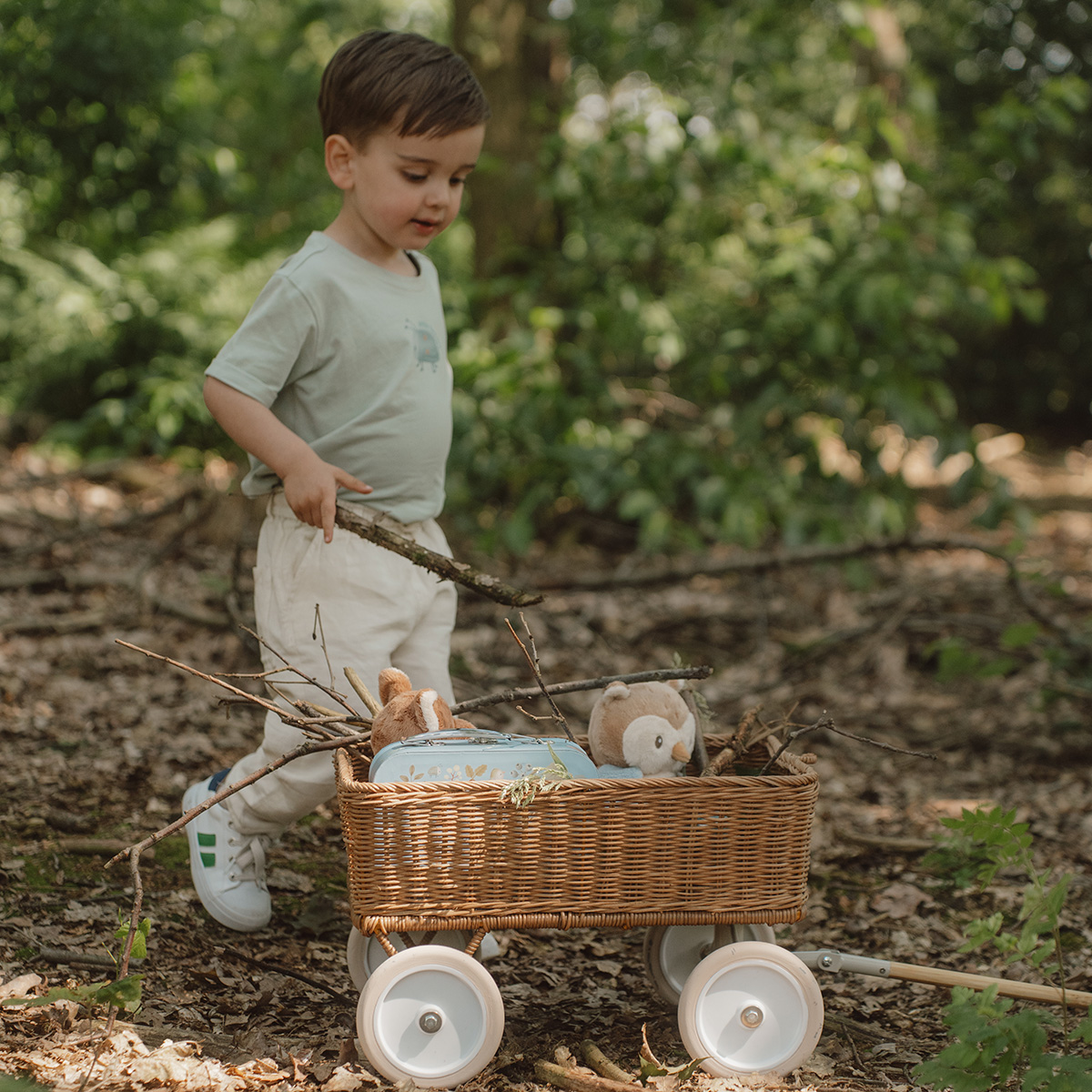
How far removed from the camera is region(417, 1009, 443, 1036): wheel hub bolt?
189 cm

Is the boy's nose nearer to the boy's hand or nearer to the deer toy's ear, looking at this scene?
the boy's hand

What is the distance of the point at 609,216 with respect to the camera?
19.4 ft

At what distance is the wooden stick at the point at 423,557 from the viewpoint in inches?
86.6

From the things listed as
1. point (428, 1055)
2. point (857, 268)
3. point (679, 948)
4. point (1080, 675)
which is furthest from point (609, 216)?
point (428, 1055)

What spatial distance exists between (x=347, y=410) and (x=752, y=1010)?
1.44 m

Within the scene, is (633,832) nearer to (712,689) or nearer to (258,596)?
(258,596)

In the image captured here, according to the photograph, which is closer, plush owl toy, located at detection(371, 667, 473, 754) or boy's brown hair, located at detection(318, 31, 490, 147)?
plush owl toy, located at detection(371, 667, 473, 754)

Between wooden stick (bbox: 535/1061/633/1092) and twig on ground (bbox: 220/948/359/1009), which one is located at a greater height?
twig on ground (bbox: 220/948/359/1009)

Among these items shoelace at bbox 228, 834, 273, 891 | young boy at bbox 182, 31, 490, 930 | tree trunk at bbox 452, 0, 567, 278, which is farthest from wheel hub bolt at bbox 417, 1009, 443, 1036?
tree trunk at bbox 452, 0, 567, 278

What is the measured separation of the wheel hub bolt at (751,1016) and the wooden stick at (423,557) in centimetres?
83

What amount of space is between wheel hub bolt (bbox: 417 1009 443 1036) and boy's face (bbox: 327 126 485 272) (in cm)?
153

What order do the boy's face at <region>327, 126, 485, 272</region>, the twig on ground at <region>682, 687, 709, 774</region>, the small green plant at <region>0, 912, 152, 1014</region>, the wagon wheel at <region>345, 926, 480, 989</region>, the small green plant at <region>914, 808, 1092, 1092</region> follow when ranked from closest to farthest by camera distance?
the small green plant at <region>914, 808, 1092, 1092</region>
the small green plant at <region>0, 912, 152, 1014</region>
the twig on ground at <region>682, 687, 709, 774</region>
the wagon wheel at <region>345, 926, 480, 989</region>
the boy's face at <region>327, 126, 485, 272</region>

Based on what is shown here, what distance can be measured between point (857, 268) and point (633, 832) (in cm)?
431

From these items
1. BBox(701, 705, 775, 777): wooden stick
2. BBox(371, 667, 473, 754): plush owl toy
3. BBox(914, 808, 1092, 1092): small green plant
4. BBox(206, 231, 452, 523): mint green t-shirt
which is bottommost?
BBox(914, 808, 1092, 1092): small green plant
